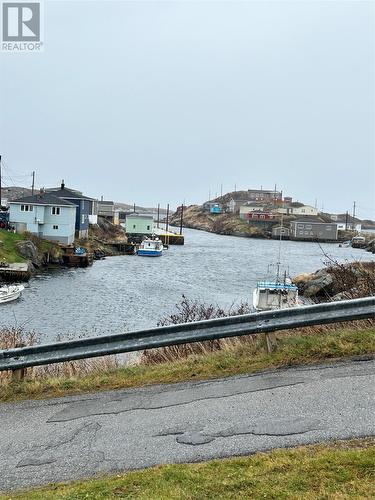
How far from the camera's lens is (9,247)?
161ft

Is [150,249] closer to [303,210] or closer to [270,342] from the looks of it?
[270,342]

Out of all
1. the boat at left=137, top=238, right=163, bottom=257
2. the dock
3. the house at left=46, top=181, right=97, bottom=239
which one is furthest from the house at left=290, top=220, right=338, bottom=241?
the dock

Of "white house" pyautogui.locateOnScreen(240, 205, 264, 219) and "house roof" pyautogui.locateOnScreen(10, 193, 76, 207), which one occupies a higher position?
"white house" pyautogui.locateOnScreen(240, 205, 264, 219)

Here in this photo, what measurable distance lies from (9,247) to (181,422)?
156 ft

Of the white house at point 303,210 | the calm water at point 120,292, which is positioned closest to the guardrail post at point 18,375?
the calm water at point 120,292

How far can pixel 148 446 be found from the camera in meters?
4.58

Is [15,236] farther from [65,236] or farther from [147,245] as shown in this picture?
[147,245]

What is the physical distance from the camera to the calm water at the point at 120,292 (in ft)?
90.5

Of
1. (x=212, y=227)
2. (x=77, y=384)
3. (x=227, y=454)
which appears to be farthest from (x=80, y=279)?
(x=212, y=227)

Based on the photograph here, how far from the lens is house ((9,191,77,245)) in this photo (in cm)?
5825

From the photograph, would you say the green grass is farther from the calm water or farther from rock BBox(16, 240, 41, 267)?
the calm water

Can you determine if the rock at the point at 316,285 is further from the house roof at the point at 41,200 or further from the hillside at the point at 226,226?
the hillside at the point at 226,226

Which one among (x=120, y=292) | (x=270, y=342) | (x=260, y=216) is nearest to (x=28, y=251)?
(x=120, y=292)

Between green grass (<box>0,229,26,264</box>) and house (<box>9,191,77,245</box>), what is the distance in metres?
4.47
